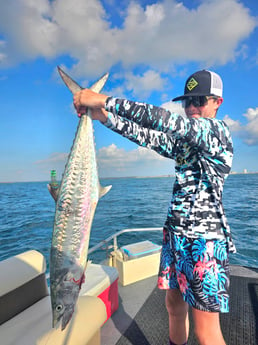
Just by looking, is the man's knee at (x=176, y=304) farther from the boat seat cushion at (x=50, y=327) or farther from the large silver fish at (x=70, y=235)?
the large silver fish at (x=70, y=235)

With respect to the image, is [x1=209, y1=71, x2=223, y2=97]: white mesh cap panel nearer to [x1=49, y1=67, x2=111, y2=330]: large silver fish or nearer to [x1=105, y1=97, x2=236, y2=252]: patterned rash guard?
[x1=105, y1=97, x2=236, y2=252]: patterned rash guard

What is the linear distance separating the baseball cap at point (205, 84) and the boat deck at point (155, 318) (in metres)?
2.62

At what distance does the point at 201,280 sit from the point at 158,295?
2388 millimetres

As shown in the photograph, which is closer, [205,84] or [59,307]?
[59,307]

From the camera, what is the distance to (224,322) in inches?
110

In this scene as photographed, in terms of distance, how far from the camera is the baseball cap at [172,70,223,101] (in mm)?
1587

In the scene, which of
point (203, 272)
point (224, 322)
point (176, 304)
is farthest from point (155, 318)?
point (203, 272)

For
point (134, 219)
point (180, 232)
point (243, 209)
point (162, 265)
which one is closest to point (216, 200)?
point (180, 232)

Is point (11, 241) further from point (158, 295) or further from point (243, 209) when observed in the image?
point (243, 209)

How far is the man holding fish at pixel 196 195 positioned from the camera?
1311 mm

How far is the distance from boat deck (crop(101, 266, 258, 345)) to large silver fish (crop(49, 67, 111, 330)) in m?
1.71

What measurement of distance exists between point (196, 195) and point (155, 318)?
7.35 ft

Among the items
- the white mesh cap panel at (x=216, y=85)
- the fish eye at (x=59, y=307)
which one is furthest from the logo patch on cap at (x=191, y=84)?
the fish eye at (x=59, y=307)

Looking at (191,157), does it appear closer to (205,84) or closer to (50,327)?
(205,84)
